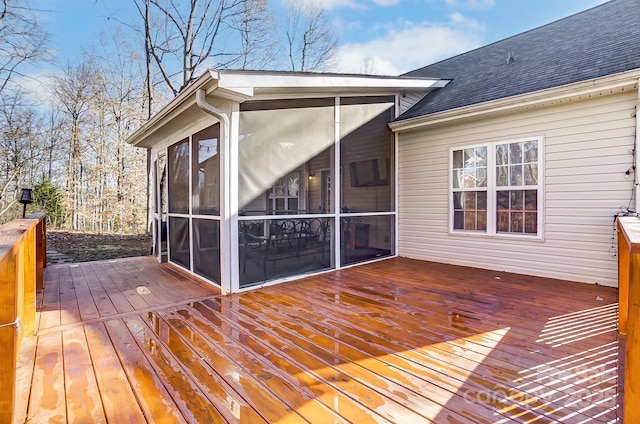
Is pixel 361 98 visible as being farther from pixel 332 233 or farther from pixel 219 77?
pixel 219 77

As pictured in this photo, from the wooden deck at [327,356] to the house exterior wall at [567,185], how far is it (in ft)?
1.78

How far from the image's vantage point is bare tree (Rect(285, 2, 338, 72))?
14250 millimetres

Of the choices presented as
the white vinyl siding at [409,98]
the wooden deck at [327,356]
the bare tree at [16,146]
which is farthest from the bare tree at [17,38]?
the white vinyl siding at [409,98]

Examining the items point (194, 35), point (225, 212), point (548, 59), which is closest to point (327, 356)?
point (225, 212)

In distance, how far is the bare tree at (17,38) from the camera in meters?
8.26

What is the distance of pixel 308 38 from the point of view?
14.6m

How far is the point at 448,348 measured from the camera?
2.52m

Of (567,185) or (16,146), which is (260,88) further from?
(16,146)

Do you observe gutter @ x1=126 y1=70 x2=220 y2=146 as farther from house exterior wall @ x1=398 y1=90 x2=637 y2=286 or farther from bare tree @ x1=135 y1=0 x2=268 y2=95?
bare tree @ x1=135 y1=0 x2=268 y2=95

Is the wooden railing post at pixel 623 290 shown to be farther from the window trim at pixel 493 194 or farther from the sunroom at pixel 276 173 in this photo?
the sunroom at pixel 276 173

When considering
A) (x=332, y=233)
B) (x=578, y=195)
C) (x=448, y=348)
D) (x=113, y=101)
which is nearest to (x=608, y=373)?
(x=448, y=348)

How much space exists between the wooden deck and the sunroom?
29.9 inches

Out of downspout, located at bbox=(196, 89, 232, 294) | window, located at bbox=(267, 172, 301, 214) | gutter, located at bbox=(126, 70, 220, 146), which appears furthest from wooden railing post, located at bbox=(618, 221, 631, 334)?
gutter, located at bbox=(126, 70, 220, 146)

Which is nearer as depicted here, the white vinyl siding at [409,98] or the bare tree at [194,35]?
the white vinyl siding at [409,98]
